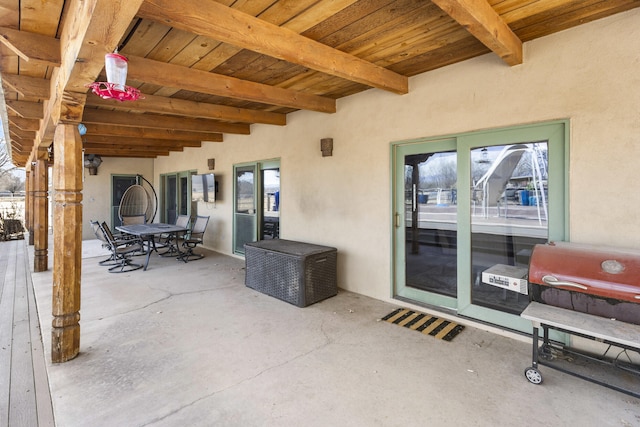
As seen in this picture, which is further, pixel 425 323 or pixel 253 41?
pixel 425 323

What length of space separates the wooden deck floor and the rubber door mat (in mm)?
2819

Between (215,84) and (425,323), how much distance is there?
10.7 ft

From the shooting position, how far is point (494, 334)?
2994 mm

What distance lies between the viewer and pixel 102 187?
9617mm

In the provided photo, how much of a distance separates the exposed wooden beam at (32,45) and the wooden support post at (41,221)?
4468mm

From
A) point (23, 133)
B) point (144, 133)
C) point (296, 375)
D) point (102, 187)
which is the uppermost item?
point (144, 133)

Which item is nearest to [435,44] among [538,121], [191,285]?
[538,121]

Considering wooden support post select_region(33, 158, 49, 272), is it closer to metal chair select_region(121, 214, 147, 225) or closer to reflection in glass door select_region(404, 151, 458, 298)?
metal chair select_region(121, 214, 147, 225)

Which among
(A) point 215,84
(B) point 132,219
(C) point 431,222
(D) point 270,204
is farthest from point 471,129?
(B) point 132,219

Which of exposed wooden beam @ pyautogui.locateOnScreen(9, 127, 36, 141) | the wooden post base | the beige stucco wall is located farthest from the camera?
the beige stucco wall

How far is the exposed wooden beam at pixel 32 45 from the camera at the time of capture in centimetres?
201

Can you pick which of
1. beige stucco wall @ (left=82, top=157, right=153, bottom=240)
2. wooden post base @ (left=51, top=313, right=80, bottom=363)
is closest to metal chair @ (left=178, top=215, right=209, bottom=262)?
wooden post base @ (left=51, top=313, right=80, bottom=363)

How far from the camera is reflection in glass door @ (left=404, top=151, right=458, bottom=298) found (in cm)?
339

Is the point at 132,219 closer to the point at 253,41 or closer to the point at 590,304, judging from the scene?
the point at 253,41
